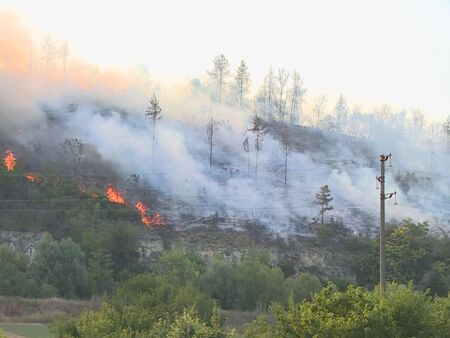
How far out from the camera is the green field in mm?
35875

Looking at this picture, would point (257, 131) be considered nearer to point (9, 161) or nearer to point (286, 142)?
point (286, 142)

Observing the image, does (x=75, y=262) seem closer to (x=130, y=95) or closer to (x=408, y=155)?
(x=130, y=95)

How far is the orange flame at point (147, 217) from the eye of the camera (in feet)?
274

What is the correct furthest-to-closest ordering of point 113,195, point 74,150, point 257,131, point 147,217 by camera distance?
1. point 257,131
2. point 74,150
3. point 113,195
4. point 147,217

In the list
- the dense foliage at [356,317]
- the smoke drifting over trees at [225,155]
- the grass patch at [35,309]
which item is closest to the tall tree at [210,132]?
the smoke drifting over trees at [225,155]

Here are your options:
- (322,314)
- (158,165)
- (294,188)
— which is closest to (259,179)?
(294,188)

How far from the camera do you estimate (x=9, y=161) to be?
292 ft

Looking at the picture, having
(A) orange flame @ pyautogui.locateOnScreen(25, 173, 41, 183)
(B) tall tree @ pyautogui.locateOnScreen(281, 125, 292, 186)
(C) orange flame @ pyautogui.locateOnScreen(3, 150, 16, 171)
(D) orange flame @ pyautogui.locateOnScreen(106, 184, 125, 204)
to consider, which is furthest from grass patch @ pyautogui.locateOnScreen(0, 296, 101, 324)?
(B) tall tree @ pyautogui.locateOnScreen(281, 125, 292, 186)

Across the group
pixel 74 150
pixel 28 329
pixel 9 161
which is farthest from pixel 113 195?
pixel 28 329

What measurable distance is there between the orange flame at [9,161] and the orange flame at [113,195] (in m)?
14.2

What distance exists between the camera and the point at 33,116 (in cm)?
10581

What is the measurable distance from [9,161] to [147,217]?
23.3 m

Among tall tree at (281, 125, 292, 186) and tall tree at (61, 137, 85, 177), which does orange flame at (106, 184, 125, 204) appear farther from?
tall tree at (281, 125, 292, 186)

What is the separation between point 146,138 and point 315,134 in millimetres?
39097
